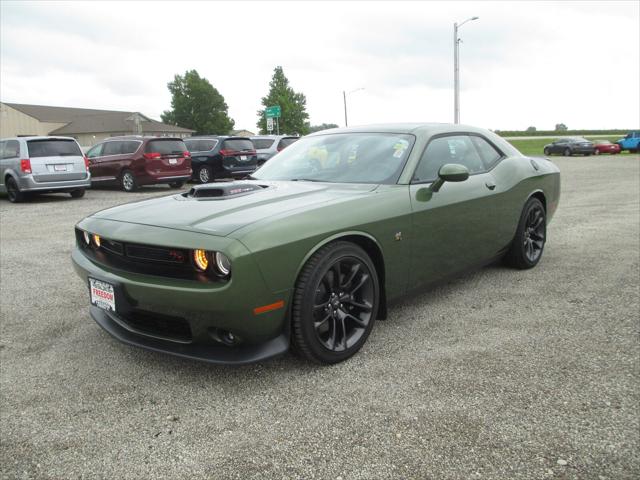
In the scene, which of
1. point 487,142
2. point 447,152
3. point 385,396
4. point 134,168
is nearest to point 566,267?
point 487,142

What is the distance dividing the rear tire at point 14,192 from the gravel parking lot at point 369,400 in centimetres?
882

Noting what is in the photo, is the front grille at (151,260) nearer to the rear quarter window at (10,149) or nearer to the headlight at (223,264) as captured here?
the headlight at (223,264)

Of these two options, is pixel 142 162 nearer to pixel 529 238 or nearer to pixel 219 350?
pixel 529 238

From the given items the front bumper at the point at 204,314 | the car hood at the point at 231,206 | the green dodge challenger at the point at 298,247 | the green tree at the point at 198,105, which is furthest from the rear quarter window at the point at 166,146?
the green tree at the point at 198,105

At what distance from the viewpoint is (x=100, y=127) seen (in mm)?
64500

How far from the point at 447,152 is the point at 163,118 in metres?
81.8

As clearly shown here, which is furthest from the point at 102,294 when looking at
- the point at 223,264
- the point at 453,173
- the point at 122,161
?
the point at 122,161

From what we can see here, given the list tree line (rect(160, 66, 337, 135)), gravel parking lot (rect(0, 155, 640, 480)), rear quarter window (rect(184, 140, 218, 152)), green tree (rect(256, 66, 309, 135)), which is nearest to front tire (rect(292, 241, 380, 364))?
gravel parking lot (rect(0, 155, 640, 480))

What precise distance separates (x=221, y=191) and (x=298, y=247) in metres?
0.94

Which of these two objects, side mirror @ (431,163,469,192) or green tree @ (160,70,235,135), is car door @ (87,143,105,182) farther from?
green tree @ (160,70,235,135)

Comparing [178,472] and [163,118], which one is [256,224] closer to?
[178,472]

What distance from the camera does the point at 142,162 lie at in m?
13.9

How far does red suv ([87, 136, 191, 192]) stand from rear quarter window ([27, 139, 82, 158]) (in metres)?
1.85

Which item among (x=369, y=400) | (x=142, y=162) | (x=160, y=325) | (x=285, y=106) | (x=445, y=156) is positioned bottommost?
(x=369, y=400)
